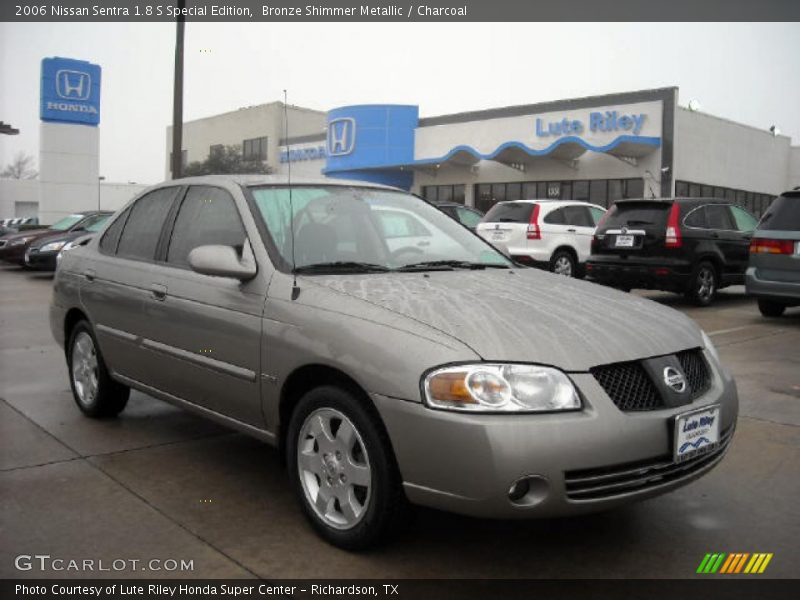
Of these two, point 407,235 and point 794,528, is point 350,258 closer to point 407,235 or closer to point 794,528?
point 407,235

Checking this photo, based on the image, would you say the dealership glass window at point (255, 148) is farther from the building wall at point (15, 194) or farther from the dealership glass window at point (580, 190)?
the building wall at point (15, 194)

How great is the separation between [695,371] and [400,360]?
1301mm

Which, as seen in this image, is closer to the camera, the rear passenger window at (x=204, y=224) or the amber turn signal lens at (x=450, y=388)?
the amber turn signal lens at (x=450, y=388)

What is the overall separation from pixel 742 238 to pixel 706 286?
1.13 m

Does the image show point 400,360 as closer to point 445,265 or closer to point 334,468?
point 334,468

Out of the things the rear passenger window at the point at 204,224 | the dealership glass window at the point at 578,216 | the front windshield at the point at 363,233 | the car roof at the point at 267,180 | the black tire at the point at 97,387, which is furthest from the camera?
the dealership glass window at the point at 578,216

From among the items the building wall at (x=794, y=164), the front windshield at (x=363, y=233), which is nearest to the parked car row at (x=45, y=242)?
the front windshield at (x=363, y=233)

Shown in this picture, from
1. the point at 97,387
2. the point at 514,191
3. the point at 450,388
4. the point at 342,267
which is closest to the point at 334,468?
the point at 450,388

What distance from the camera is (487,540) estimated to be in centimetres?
322

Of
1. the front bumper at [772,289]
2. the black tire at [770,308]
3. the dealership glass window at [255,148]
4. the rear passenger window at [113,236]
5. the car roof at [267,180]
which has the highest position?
the dealership glass window at [255,148]

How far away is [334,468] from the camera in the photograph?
309cm

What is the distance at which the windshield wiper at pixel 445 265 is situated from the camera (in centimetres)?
377

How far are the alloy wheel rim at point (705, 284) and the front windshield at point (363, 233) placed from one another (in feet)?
24.7

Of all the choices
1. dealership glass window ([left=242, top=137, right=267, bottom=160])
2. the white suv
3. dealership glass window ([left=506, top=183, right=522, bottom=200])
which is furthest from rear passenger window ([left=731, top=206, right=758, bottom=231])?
dealership glass window ([left=242, top=137, right=267, bottom=160])
